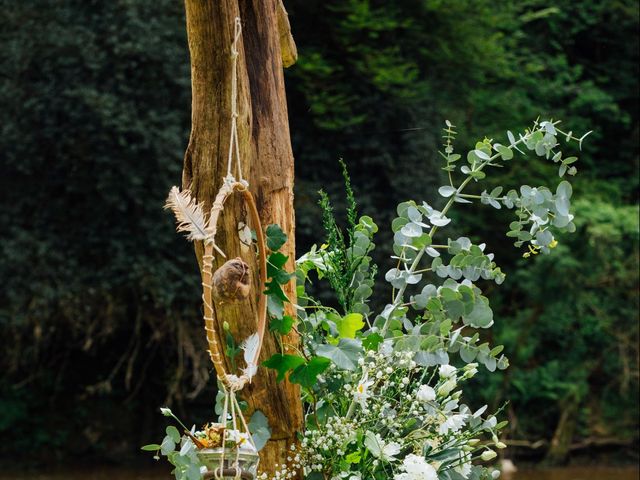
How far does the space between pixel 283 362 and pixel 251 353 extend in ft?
0.29

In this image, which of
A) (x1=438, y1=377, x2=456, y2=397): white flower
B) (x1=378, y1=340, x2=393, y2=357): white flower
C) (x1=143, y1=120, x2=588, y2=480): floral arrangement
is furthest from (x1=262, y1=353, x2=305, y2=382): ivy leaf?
(x1=438, y1=377, x2=456, y2=397): white flower

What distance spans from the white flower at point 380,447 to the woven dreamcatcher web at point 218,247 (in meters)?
0.29

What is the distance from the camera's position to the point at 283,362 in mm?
2152

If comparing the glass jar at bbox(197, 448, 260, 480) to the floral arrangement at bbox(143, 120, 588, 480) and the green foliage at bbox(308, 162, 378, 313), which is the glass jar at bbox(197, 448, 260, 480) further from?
the green foliage at bbox(308, 162, 378, 313)

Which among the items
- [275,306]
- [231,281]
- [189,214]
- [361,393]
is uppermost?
[189,214]

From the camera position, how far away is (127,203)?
9.38 meters

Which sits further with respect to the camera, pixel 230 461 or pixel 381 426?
pixel 381 426

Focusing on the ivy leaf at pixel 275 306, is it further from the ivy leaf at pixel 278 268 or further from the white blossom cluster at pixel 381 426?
the white blossom cluster at pixel 381 426

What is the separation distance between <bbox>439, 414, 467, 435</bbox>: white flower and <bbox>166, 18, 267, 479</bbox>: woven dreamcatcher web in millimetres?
470

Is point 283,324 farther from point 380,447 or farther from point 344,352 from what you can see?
point 380,447

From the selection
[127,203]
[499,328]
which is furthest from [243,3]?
[499,328]

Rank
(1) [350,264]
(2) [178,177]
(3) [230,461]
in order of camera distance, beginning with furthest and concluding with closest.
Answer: (2) [178,177] < (1) [350,264] < (3) [230,461]

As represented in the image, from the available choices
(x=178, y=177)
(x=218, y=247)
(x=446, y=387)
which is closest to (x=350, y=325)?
(x=446, y=387)

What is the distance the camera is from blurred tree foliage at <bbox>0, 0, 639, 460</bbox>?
9.30 meters
